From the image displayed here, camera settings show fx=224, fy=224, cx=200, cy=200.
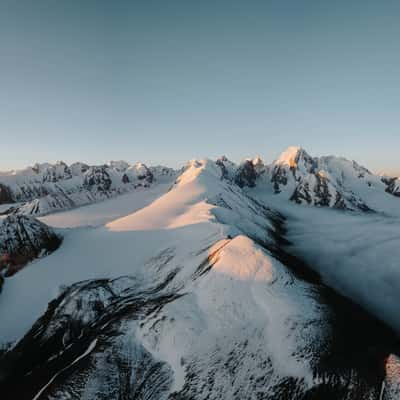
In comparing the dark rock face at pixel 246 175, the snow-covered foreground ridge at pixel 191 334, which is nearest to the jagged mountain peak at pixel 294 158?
the dark rock face at pixel 246 175

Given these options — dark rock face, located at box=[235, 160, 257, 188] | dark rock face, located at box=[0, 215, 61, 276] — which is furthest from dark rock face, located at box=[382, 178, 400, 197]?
dark rock face, located at box=[0, 215, 61, 276]

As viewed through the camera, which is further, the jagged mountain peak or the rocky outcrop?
the jagged mountain peak

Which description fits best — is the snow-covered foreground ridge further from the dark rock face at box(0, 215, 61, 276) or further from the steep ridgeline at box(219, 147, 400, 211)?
the steep ridgeline at box(219, 147, 400, 211)

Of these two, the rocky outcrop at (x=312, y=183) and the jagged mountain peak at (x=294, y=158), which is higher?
the jagged mountain peak at (x=294, y=158)

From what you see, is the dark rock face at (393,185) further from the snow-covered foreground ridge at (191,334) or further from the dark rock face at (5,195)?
the dark rock face at (5,195)

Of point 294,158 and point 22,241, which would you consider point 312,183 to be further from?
point 22,241

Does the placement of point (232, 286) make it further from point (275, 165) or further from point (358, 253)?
point (275, 165)
